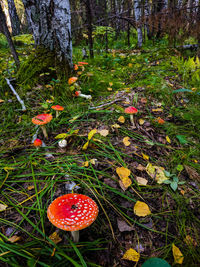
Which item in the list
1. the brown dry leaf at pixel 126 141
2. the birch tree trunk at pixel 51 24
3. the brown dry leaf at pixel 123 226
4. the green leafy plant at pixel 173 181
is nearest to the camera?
the brown dry leaf at pixel 123 226

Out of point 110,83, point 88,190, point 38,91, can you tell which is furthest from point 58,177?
point 110,83

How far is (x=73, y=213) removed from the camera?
95 cm

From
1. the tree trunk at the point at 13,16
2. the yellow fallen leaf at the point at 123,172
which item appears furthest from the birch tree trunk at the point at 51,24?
the tree trunk at the point at 13,16

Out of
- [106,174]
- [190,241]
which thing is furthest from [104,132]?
[190,241]

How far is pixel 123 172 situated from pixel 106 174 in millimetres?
153

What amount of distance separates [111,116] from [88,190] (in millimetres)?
1101

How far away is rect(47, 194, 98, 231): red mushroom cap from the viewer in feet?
2.91

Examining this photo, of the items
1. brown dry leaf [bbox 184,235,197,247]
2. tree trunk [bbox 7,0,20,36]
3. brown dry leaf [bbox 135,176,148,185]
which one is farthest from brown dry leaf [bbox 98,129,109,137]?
tree trunk [bbox 7,0,20,36]

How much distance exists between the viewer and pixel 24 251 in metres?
0.93

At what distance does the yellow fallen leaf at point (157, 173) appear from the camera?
56.1 inches

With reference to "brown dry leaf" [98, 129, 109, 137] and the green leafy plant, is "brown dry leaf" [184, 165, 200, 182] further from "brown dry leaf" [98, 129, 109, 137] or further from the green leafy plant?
"brown dry leaf" [98, 129, 109, 137]

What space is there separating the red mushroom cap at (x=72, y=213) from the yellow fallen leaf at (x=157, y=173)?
0.69 meters

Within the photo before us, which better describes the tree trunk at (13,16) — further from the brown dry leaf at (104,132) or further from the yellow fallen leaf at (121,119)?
the brown dry leaf at (104,132)

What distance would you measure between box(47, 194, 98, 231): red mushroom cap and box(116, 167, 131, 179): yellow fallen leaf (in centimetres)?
45
